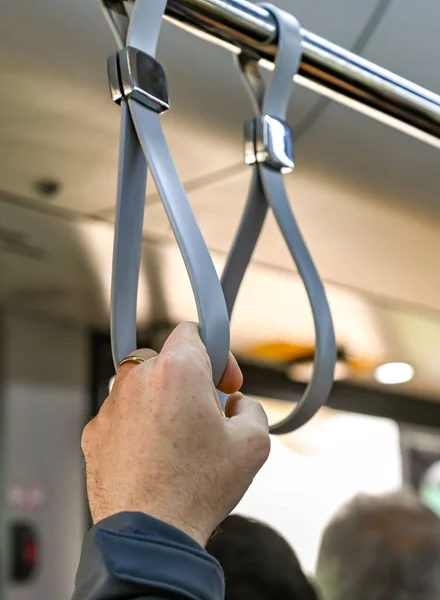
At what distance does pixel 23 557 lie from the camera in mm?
1098

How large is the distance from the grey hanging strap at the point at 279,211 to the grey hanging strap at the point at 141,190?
0.36 feet

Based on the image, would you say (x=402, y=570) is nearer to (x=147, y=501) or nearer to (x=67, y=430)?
(x=67, y=430)

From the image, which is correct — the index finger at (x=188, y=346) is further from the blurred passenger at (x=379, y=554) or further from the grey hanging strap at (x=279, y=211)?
the blurred passenger at (x=379, y=554)

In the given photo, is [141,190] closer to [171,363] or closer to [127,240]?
[127,240]

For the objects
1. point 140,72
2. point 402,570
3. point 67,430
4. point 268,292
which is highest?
point 140,72

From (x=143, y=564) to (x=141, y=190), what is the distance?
25cm

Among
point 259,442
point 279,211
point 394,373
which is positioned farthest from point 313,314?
point 394,373

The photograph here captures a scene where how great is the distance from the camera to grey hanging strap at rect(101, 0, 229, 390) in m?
0.48

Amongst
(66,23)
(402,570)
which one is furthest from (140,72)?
(402,570)

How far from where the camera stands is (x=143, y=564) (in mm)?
395

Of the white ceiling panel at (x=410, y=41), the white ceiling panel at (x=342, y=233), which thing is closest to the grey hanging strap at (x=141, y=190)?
the white ceiling panel at (x=410, y=41)

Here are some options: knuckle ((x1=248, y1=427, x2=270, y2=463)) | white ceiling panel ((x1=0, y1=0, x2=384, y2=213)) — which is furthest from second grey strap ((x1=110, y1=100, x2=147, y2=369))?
white ceiling panel ((x1=0, y1=0, x2=384, y2=213))

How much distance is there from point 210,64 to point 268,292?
571mm

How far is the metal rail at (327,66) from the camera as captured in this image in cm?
60
